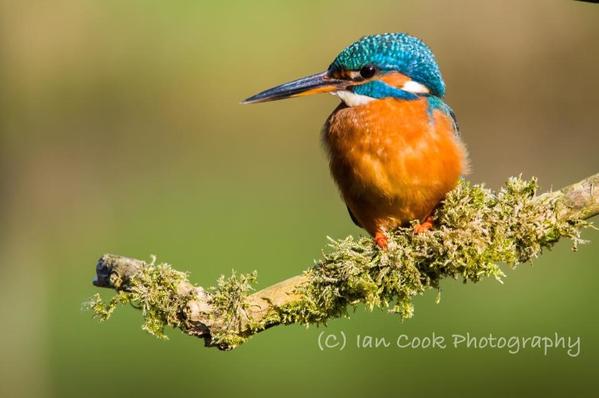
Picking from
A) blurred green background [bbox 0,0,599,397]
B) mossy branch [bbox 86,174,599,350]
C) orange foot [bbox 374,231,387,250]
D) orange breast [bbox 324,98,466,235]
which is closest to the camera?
mossy branch [bbox 86,174,599,350]

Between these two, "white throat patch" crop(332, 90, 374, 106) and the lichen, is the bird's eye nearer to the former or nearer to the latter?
"white throat patch" crop(332, 90, 374, 106)

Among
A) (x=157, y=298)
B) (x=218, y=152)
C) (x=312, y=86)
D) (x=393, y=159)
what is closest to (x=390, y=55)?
(x=312, y=86)

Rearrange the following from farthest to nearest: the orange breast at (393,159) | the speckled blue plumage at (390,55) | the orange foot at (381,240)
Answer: the speckled blue plumage at (390,55) < the orange breast at (393,159) < the orange foot at (381,240)

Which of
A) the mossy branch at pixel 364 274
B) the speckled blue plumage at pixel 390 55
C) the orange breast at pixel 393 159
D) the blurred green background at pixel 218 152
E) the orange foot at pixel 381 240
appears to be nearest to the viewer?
the mossy branch at pixel 364 274

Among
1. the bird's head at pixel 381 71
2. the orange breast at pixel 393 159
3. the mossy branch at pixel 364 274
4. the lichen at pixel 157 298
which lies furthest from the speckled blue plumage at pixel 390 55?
the lichen at pixel 157 298

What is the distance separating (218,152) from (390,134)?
8.10 metres

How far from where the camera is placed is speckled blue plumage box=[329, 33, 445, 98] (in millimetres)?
4254

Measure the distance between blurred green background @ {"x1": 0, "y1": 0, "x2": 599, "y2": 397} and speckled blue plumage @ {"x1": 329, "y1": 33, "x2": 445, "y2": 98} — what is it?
4353mm

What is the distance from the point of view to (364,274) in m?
3.72

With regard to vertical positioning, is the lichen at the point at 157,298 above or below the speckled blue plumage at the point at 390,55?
below

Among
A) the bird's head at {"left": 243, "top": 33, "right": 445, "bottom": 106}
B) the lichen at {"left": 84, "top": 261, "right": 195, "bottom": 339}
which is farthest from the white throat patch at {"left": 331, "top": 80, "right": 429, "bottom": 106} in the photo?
the lichen at {"left": 84, "top": 261, "right": 195, "bottom": 339}

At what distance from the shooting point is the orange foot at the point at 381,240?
3.84 meters

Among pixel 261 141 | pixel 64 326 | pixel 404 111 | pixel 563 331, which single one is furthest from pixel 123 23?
pixel 404 111

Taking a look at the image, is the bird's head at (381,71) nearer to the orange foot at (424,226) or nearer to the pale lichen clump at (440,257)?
the orange foot at (424,226)
